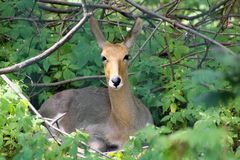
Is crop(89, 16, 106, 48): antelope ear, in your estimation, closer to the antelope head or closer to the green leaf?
the antelope head

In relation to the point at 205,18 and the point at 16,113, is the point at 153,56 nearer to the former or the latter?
the point at 205,18

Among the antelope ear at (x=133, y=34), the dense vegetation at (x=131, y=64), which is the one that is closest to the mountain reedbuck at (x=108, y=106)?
the antelope ear at (x=133, y=34)

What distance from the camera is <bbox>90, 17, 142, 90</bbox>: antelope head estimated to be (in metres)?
6.75

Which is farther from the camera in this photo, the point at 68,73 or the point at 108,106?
the point at 68,73

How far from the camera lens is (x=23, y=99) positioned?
5746 millimetres

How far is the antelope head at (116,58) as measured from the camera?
675cm

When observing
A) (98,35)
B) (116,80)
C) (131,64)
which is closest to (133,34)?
(98,35)

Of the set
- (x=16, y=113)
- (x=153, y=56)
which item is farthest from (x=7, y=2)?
(x=16, y=113)

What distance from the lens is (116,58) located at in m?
7.00

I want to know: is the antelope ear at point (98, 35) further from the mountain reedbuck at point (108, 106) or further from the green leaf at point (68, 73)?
the green leaf at point (68, 73)

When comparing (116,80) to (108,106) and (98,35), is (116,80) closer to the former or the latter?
(98,35)

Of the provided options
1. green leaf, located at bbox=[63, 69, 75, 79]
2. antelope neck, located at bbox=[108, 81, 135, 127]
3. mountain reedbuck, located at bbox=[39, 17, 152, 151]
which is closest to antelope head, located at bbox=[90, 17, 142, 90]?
mountain reedbuck, located at bbox=[39, 17, 152, 151]

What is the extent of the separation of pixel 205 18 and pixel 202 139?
277 inches

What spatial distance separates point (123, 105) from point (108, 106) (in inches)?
22.1
